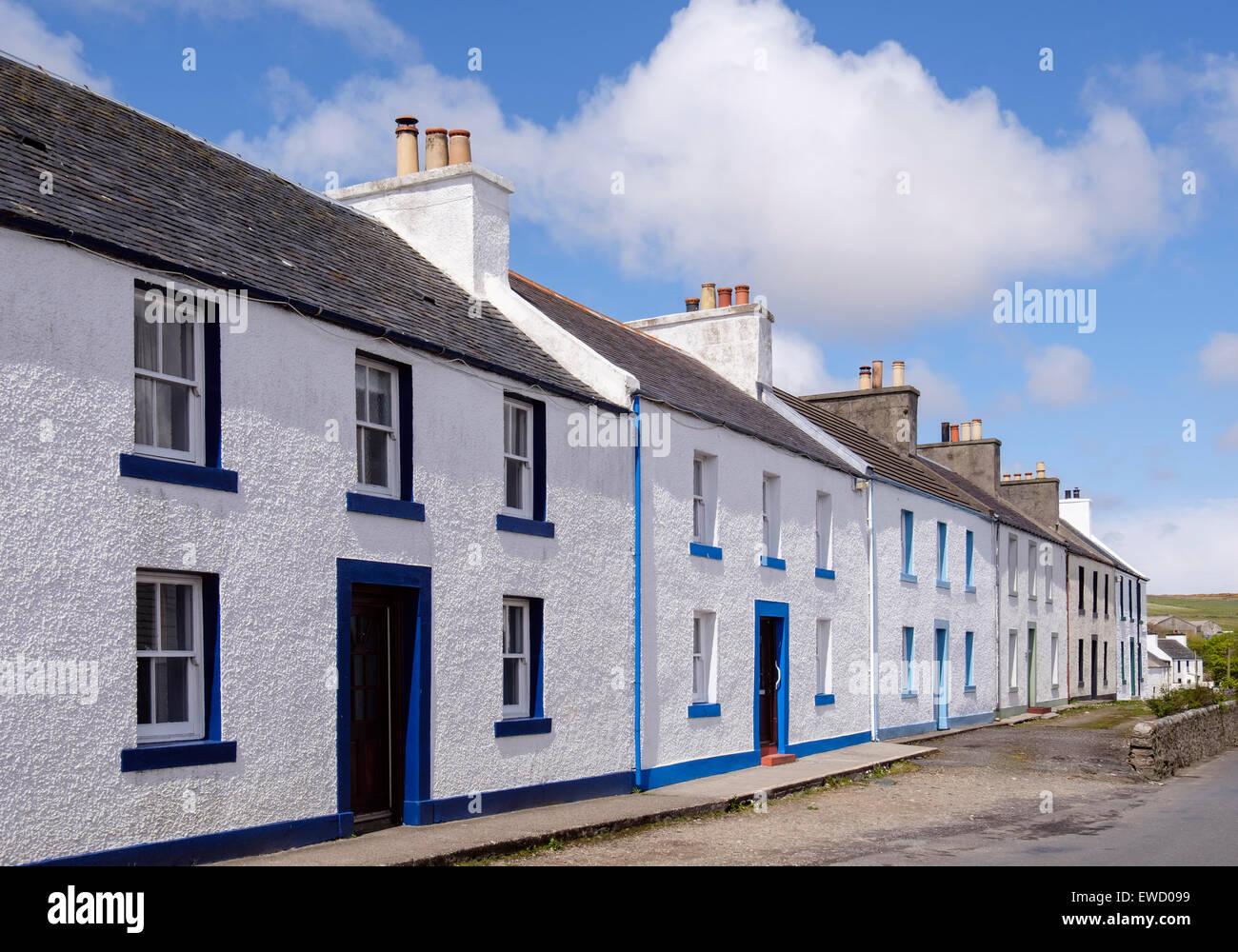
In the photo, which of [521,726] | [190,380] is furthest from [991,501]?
[190,380]

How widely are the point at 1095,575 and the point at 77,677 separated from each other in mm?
42380

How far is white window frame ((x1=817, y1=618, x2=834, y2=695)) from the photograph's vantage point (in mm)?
21594

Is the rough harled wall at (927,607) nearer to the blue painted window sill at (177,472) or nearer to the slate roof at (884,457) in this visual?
the slate roof at (884,457)

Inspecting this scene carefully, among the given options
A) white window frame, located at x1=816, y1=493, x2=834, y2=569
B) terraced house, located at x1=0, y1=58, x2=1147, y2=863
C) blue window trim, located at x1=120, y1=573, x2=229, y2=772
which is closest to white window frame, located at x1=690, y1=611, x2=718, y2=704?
terraced house, located at x1=0, y1=58, x2=1147, y2=863

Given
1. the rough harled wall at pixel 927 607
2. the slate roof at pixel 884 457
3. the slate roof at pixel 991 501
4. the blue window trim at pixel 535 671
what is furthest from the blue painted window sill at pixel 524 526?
the slate roof at pixel 991 501

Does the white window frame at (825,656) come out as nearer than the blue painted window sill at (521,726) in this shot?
No

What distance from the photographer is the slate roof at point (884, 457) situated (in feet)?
82.9

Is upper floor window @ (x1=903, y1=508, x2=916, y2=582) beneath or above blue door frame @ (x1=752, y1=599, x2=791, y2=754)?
above

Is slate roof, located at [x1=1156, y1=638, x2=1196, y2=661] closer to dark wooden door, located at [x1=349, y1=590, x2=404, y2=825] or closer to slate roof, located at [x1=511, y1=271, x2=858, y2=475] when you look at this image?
slate roof, located at [x1=511, y1=271, x2=858, y2=475]

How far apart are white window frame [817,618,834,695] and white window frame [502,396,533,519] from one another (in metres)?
9.46

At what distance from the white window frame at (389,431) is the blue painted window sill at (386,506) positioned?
14cm

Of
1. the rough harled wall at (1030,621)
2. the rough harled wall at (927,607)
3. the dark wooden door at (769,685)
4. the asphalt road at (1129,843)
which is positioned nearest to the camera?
the asphalt road at (1129,843)

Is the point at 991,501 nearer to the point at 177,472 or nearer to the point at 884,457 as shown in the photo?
the point at 884,457
